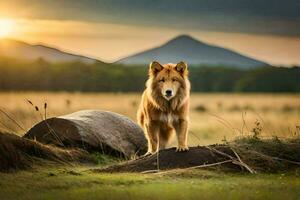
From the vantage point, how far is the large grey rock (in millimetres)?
17172

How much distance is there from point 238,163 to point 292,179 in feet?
3.85

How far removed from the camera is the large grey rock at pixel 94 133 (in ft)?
56.3

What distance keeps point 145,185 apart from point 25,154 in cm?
315

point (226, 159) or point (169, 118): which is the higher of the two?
point (169, 118)

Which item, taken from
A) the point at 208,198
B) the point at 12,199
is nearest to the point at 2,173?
the point at 12,199

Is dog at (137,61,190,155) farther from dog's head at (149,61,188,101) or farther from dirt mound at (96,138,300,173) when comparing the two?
dirt mound at (96,138,300,173)

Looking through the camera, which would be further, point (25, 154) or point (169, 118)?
point (169, 118)

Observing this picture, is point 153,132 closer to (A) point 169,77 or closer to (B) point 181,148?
(B) point 181,148

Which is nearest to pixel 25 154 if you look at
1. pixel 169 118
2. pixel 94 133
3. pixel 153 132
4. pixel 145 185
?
pixel 153 132

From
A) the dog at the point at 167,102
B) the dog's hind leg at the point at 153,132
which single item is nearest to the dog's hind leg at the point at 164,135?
the dog at the point at 167,102

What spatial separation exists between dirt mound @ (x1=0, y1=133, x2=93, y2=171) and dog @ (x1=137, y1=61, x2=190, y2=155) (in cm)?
204

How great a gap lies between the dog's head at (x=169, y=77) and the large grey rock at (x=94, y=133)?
139 inches

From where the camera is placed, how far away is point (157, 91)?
1452 cm

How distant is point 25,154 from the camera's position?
14055 millimetres
